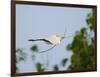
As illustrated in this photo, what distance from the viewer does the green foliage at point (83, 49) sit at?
6.54 feet

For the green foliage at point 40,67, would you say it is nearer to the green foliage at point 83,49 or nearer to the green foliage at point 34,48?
the green foliage at point 34,48

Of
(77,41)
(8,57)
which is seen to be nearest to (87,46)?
(77,41)

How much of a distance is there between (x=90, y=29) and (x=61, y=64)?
40cm

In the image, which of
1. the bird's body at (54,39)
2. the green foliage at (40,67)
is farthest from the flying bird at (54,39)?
the green foliage at (40,67)

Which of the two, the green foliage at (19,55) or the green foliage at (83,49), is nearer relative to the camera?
the green foliage at (19,55)

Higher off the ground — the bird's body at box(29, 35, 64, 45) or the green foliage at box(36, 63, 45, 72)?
the bird's body at box(29, 35, 64, 45)

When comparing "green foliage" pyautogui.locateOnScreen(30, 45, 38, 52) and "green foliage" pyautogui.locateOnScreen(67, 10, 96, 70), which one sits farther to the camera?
"green foliage" pyautogui.locateOnScreen(67, 10, 96, 70)

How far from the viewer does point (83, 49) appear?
2023 millimetres

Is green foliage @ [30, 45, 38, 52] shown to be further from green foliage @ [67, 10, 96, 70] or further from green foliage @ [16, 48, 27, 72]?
green foliage @ [67, 10, 96, 70]

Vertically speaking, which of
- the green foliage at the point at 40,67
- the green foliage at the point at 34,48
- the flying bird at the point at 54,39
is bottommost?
the green foliage at the point at 40,67

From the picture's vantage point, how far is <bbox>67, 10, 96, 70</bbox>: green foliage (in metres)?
1.99

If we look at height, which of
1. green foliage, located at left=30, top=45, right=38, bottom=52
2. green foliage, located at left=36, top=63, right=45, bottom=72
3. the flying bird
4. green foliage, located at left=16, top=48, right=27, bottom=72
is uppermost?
the flying bird

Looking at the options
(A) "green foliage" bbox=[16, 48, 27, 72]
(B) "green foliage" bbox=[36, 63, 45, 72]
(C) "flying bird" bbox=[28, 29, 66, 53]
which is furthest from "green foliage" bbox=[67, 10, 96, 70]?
(A) "green foliage" bbox=[16, 48, 27, 72]

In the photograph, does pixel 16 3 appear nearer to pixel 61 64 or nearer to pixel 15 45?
pixel 15 45
